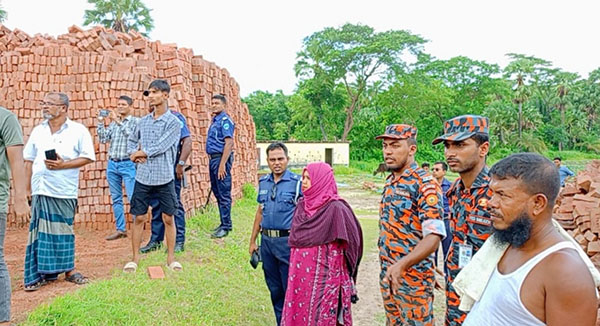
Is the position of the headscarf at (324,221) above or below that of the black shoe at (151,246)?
above

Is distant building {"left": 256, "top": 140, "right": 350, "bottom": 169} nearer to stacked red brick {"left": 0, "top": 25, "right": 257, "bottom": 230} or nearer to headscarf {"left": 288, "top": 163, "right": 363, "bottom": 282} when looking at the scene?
stacked red brick {"left": 0, "top": 25, "right": 257, "bottom": 230}

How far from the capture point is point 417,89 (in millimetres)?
34000

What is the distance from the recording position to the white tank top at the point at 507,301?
158cm

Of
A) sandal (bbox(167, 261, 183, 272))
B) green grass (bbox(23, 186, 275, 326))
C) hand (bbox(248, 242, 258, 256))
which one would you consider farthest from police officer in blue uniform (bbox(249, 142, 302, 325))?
sandal (bbox(167, 261, 183, 272))

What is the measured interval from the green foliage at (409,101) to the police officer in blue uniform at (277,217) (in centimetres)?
2932

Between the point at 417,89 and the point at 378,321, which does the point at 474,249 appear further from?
the point at 417,89

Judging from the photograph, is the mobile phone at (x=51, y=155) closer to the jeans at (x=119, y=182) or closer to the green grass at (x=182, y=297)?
the green grass at (x=182, y=297)

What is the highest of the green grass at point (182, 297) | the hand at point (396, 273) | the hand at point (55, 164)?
the hand at point (55, 164)

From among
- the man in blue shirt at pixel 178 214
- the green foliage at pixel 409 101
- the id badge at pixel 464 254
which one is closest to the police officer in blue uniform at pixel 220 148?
the man in blue shirt at pixel 178 214

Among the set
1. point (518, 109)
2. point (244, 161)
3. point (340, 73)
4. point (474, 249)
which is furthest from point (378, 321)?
point (518, 109)

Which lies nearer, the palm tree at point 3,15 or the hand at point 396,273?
the hand at point 396,273

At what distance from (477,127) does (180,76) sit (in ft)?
18.6

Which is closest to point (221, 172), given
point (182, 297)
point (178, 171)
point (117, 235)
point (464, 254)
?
point (178, 171)

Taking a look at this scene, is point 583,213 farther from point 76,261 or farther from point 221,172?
point 76,261
